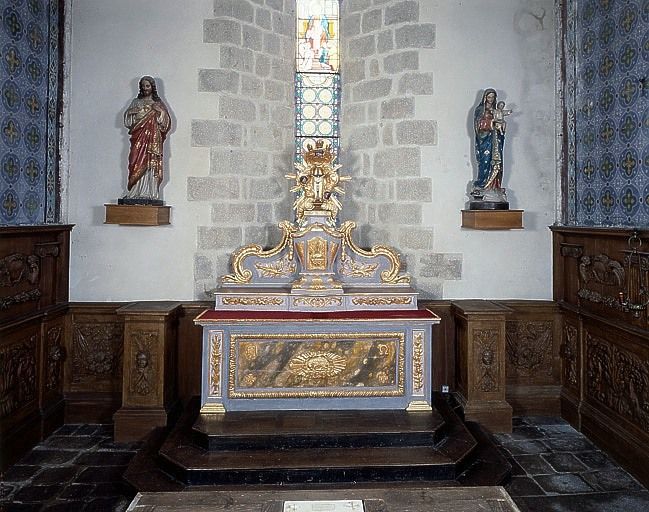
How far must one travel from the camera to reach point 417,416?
14.3ft

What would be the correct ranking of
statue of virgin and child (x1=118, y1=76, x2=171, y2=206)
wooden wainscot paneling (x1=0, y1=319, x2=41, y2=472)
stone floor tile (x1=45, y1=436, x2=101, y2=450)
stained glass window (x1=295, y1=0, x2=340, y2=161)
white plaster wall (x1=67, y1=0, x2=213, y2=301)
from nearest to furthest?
wooden wainscot paneling (x1=0, y1=319, x2=41, y2=472), stone floor tile (x1=45, y1=436, x2=101, y2=450), statue of virgin and child (x1=118, y1=76, x2=171, y2=206), white plaster wall (x1=67, y1=0, x2=213, y2=301), stained glass window (x1=295, y1=0, x2=340, y2=161)

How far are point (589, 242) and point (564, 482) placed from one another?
2094mm

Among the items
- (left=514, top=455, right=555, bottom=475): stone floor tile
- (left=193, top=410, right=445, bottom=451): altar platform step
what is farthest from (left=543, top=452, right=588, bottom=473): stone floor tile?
(left=193, top=410, right=445, bottom=451): altar platform step

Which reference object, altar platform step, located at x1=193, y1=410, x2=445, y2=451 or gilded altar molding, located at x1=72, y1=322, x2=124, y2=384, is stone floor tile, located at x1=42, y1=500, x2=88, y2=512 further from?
gilded altar molding, located at x1=72, y1=322, x2=124, y2=384

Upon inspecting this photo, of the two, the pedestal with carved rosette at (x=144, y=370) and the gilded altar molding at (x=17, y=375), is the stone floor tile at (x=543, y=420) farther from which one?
the gilded altar molding at (x=17, y=375)

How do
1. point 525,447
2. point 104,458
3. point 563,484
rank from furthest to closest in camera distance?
point 525,447 → point 104,458 → point 563,484

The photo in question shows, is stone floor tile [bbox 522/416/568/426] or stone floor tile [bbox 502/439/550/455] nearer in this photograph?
stone floor tile [bbox 502/439/550/455]

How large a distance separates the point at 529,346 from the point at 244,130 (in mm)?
3542

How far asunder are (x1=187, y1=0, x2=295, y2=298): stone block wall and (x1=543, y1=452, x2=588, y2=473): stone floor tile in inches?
128

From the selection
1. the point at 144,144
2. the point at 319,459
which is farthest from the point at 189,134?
the point at 319,459

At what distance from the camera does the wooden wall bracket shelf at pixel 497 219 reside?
16.9 ft

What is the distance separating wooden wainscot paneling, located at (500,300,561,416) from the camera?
538 centimetres

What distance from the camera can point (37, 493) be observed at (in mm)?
3758

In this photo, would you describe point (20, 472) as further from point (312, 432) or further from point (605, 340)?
point (605, 340)
